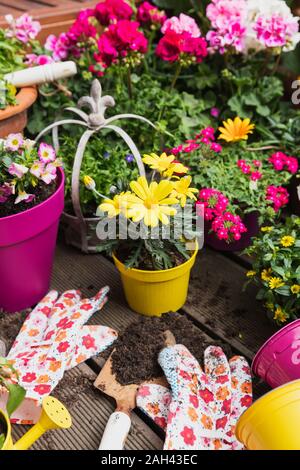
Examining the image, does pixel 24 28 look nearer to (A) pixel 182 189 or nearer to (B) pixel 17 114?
(B) pixel 17 114

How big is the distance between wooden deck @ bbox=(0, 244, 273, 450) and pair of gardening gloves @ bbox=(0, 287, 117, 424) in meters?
0.04

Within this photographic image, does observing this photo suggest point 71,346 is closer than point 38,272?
Yes

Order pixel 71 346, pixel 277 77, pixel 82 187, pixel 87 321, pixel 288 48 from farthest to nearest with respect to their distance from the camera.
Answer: pixel 277 77
pixel 288 48
pixel 82 187
pixel 87 321
pixel 71 346

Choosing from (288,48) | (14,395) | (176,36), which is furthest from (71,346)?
(288,48)

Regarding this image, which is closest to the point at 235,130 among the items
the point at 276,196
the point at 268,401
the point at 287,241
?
the point at 276,196

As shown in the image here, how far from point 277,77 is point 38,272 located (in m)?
1.26

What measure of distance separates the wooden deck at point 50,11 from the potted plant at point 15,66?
94 millimetres

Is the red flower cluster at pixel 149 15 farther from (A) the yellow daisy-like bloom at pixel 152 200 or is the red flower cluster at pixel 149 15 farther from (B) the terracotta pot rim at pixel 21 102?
(A) the yellow daisy-like bloom at pixel 152 200

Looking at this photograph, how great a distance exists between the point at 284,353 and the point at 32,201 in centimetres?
79

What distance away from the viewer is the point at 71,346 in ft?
4.54

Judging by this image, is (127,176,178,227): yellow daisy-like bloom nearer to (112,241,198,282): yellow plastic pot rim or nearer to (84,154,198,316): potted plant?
(84,154,198,316): potted plant

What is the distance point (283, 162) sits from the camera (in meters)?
1.74

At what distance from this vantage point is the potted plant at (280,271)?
4.46 ft
